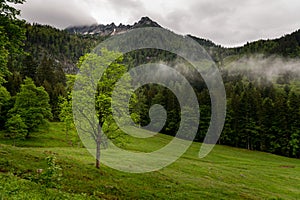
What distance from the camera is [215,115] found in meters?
101

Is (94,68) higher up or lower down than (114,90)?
higher up

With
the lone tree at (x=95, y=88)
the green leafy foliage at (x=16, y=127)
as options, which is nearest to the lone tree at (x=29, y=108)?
the green leafy foliage at (x=16, y=127)

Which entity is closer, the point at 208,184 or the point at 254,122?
the point at 208,184

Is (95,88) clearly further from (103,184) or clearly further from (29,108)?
(29,108)

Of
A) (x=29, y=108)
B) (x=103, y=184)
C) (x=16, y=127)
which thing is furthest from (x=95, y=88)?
(x=29, y=108)

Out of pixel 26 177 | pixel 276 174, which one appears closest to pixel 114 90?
pixel 26 177

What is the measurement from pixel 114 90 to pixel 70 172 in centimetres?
876

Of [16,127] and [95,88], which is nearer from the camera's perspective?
[95,88]

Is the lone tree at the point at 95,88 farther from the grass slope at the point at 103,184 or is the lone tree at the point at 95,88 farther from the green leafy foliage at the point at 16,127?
the green leafy foliage at the point at 16,127

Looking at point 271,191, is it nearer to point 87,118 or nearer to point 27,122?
point 87,118

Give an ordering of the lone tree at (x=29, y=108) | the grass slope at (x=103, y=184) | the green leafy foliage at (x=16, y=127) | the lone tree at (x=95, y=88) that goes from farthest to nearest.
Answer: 1. the lone tree at (x=29, y=108)
2. the green leafy foliage at (x=16, y=127)
3. the lone tree at (x=95, y=88)
4. the grass slope at (x=103, y=184)

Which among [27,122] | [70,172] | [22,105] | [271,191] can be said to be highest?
[22,105]

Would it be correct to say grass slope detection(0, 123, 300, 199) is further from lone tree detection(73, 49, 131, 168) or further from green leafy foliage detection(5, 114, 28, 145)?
green leafy foliage detection(5, 114, 28, 145)

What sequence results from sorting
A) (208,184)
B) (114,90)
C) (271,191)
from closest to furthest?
(114,90) < (208,184) < (271,191)
